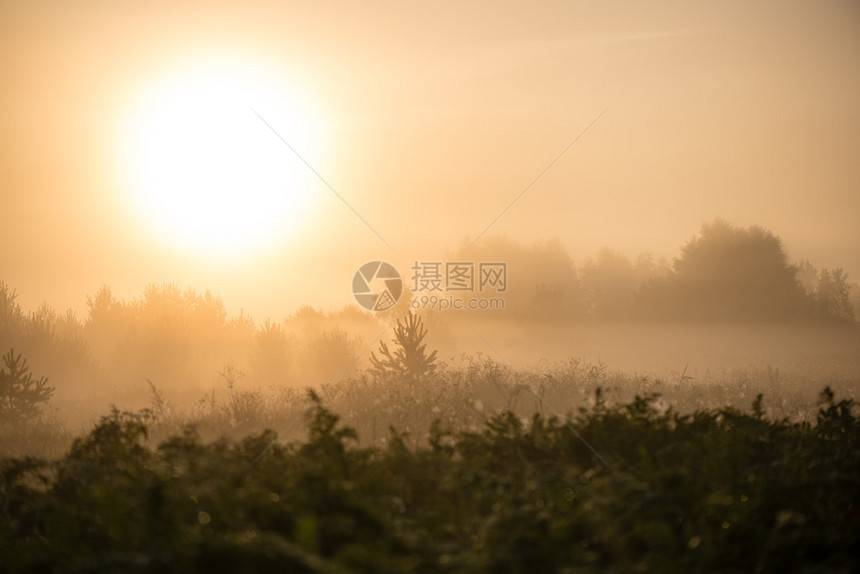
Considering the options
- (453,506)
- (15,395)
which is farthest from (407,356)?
(453,506)

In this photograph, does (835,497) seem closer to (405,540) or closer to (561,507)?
(561,507)

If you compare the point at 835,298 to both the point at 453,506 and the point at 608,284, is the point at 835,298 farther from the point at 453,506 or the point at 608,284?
the point at 453,506

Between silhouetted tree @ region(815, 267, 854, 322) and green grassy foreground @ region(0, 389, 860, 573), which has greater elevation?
silhouetted tree @ region(815, 267, 854, 322)

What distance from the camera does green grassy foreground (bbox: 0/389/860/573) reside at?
2514 millimetres

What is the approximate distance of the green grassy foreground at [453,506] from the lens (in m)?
2.51

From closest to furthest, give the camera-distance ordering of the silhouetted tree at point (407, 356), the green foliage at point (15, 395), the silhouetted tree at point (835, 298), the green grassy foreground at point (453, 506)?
the green grassy foreground at point (453, 506)
the green foliage at point (15, 395)
the silhouetted tree at point (407, 356)
the silhouetted tree at point (835, 298)

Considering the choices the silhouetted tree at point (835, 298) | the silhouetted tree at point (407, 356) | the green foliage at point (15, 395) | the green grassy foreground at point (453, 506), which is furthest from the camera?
the silhouetted tree at point (835, 298)

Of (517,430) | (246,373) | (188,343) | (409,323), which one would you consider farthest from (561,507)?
(188,343)

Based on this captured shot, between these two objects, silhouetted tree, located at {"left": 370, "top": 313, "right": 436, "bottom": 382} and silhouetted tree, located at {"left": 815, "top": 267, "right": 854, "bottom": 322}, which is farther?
silhouetted tree, located at {"left": 815, "top": 267, "right": 854, "bottom": 322}

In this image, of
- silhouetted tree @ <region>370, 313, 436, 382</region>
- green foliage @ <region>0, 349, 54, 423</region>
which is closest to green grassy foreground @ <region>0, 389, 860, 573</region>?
green foliage @ <region>0, 349, 54, 423</region>

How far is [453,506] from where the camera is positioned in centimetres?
311

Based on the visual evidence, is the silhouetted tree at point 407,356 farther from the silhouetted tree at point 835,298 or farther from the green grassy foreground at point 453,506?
the silhouetted tree at point 835,298

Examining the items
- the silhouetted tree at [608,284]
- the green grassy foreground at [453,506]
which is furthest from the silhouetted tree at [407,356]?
the silhouetted tree at [608,284]

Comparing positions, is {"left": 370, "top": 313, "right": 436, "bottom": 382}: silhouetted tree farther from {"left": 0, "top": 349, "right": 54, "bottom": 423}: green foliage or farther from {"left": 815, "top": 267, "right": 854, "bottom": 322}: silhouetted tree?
{"left": 815, "top": 267, "right": 854, "bottom": 322}: silhouetted tree
